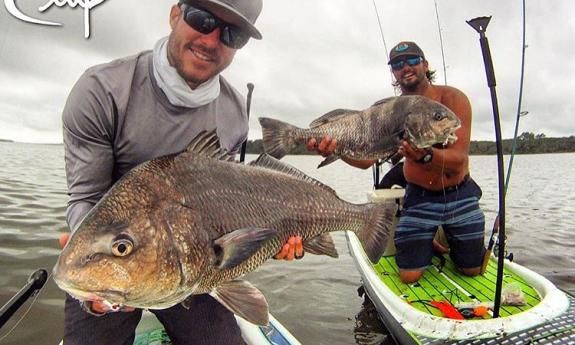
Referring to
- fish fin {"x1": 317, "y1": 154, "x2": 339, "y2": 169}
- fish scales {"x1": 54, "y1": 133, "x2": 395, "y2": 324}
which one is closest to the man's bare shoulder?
fish fin {"x1": 317, "y1": 154, "x2": 339, "y2": 169}

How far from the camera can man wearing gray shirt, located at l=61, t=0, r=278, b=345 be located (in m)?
2.41

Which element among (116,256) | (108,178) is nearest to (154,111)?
(108,178)

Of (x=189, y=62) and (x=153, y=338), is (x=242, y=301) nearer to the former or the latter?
(x=189, y=62)

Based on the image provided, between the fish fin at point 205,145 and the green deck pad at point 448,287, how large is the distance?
348cm

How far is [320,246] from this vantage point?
2.66m

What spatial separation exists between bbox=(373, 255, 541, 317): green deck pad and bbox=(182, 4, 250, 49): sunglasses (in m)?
3.69

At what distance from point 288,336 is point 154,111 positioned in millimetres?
2262

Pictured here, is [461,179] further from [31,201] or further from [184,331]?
[31,201]

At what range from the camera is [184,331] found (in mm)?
2795

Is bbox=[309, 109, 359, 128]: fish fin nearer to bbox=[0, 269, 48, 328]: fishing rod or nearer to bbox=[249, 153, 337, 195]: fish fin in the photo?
bbox=[249, 153, 337, 195]: fish fin

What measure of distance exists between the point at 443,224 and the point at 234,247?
174 inches

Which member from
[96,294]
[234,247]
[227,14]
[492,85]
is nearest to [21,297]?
[96,294]

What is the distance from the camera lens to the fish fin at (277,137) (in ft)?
13.3

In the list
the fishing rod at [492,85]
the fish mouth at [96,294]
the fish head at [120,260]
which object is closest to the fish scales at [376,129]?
the fishing rod at [492,85]
